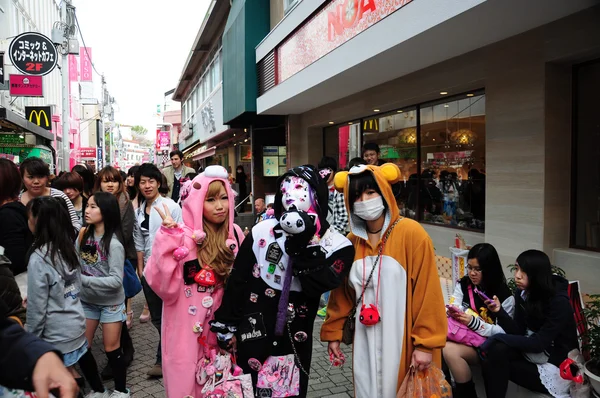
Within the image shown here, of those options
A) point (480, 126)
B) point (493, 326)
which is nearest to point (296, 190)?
point (493, 326)

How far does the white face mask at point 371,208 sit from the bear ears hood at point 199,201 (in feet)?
3.11

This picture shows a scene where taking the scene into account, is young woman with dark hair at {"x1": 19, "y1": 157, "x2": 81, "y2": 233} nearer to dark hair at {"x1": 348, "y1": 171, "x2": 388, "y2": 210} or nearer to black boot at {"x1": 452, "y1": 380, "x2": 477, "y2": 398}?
dark hair at {"x1": 348, "y1": 171, "x2": 388, "y2": 210}

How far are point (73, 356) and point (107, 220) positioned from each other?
1.14 metres

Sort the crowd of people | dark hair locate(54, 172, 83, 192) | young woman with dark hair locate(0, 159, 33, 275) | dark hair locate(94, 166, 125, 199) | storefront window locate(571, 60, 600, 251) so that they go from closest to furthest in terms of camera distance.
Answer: the crowd of people, young woman with dark hair locate(0, 159, 33, 275), storefront window locate(571, 60, 600, 251), dark hair locate(54, 172, 83, 192), dark hair locate(94, 166, 125, 199)

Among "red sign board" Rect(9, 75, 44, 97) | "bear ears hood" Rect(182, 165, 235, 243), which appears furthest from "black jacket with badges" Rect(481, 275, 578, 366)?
"red sign board" Rect(9, 75, 44, 97)

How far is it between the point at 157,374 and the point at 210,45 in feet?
59.5

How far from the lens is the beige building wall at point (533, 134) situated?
4664mm

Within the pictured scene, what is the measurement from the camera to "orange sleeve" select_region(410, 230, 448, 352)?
7.80 ft

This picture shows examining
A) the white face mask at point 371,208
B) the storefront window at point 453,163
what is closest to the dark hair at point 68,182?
the white face mask at point 371,208

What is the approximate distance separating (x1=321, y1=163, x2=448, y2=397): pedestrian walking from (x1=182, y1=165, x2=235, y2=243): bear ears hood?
86 cm

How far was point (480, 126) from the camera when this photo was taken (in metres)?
6.37

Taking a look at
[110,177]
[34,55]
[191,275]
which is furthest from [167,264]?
[34,55]

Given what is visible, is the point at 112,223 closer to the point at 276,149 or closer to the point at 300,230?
the point at 300,230

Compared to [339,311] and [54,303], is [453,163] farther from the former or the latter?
[54,303]
